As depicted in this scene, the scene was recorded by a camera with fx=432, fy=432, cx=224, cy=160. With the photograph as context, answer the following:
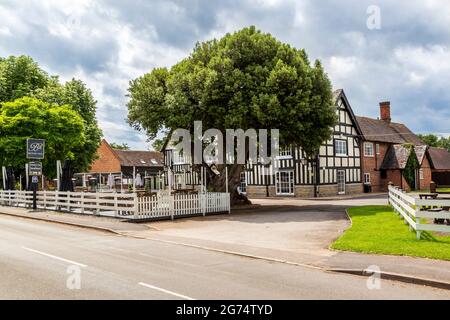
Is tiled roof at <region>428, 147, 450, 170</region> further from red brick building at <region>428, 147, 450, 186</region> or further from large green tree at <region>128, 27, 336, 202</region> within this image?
large green tree at <region>128, 27, 336, 202</region>

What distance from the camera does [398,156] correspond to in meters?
45.4

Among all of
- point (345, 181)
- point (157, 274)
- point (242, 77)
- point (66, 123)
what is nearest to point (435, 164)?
point (345, 181)

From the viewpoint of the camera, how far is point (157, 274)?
29.0 ft

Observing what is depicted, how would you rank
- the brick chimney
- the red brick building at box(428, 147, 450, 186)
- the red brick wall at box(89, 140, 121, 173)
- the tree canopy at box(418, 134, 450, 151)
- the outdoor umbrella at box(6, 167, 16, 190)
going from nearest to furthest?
1. the outdoor umbrella at box(6, 167, 16, 190)
2. the red brick building at box(428, 147, 450, 186)
3. the brick chimney
4. the red brick wall at box(89, 140, 121, 173)
5. the tree canopy at box(418, 134, 450, 151)

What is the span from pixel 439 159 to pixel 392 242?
46722 mm

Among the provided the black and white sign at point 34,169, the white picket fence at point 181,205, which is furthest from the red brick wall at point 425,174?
the black and white sign at point 34,169

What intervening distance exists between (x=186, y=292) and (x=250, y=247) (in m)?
5.20

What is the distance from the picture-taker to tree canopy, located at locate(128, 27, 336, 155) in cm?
2328

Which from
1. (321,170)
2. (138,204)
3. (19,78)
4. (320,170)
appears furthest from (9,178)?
(321,170)

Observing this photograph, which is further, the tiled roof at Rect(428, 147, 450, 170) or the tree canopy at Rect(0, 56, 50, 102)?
the tiled roof at Rect(428, 147, 450, 170)

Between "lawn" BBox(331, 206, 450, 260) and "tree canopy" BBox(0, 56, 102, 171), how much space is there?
35.2 meters

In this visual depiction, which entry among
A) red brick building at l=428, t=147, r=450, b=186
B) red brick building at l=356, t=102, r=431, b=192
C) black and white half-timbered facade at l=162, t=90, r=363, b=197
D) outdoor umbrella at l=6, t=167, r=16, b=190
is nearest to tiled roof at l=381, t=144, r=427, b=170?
red brick building at l=356, t=102, r=431, b=192

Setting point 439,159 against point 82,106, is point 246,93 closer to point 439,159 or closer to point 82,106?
point 82,106
